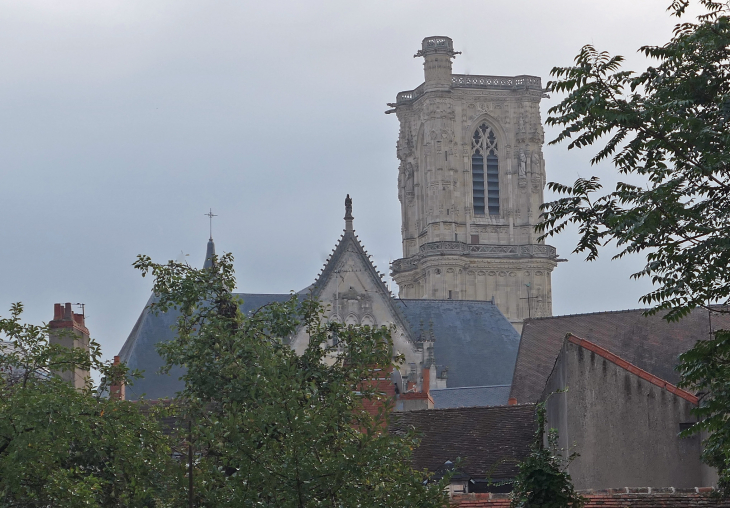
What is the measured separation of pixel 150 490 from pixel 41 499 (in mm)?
1612

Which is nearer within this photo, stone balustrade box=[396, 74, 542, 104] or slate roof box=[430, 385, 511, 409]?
slate roof box=[430, 385, 511, 409]

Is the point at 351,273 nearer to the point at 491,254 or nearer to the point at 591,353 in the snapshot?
the point at 491,254

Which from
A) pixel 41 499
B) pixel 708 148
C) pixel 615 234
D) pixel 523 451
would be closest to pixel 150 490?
pixel 41 499

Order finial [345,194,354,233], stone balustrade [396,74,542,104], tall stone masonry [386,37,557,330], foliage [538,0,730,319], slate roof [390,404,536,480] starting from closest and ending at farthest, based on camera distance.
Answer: foliage [538,0,730,319] → slate roof [390,404,536,480] → finial [345,194,354,233] → tall stone masonry [386,37,557,330] → stone balustrade [396,74,542,104]

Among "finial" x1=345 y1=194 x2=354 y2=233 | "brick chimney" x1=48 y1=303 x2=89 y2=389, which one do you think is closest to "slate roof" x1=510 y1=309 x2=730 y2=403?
"brick chimney" x1=48 y1=303 x2=89 y2=389

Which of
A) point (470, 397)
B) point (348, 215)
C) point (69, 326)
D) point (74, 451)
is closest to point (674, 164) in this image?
point (74, 451)

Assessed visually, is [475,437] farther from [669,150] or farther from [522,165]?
[522,165]

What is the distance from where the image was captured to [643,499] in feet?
60.9

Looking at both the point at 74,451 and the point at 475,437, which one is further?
the point at 475,437

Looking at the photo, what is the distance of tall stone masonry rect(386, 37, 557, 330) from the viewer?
77750 millimetres

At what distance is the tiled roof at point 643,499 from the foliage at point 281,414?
3197mm

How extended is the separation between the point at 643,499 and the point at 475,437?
6.97 metres

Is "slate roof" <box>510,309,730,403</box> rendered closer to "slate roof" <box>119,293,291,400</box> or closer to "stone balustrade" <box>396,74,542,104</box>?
"slate roof" <box>119,293,291,400</box>

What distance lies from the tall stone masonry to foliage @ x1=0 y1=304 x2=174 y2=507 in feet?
201
